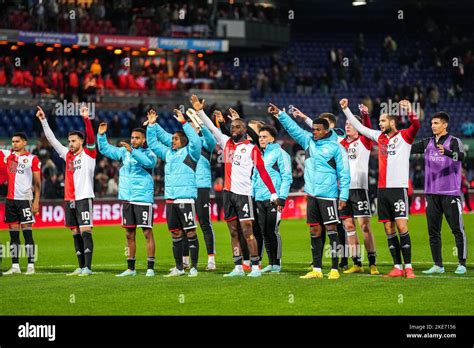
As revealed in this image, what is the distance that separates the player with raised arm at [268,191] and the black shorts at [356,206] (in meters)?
1.05

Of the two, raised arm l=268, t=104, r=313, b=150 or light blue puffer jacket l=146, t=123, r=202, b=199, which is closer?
raised arm l=268, t=104, r=313, b=150

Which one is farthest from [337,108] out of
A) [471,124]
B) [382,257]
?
[382,257]

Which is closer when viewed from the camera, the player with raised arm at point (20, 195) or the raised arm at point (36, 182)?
the raised arm at point (36, 182)

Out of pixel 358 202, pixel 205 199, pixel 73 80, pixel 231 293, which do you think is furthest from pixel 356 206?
pixel 73 80

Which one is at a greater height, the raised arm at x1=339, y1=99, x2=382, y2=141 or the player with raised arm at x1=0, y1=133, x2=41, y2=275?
the raised arm at x1=339, y1=99, x2=382, y2=141

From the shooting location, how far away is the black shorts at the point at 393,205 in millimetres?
16266

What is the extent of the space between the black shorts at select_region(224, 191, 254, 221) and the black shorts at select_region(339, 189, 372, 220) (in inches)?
66.7

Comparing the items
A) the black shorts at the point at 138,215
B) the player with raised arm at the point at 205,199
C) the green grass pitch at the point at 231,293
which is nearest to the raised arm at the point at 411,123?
the green grass pitch at the point at 231,293

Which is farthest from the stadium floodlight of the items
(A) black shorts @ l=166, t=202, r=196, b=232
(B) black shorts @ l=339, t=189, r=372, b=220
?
(B) black shorts @ l=339, t=189, r=372, b=220

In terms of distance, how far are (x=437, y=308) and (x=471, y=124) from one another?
36.2 m

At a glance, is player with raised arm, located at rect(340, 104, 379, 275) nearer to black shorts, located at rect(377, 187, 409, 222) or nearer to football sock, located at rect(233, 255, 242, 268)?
black shorts, located at rect(377, 187, 409, 222)

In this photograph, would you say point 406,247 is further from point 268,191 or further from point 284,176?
point 268,191

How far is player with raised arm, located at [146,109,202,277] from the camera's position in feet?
55.8

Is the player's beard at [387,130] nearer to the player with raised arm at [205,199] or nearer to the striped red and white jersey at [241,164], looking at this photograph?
the striped red and white jersey at [241,164]
